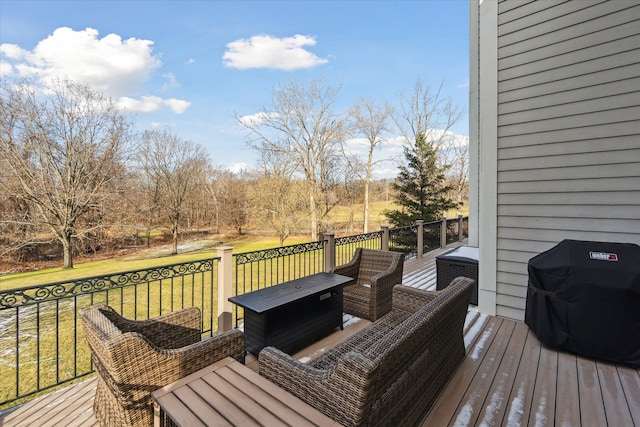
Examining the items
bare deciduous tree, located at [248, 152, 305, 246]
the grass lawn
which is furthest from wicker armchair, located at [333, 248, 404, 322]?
bare deciduous tree, located at [248, 152, 305, 246]

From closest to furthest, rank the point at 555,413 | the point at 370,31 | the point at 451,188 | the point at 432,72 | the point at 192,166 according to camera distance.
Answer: the point at 555,413
the point at 370,31
the point at 451,188
the point at 432,72
the point at 192,166

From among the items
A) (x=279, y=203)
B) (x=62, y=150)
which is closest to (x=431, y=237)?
(x=279, y=203)

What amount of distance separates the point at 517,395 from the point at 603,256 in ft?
4.78

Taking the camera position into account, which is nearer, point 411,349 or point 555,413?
point 411,349

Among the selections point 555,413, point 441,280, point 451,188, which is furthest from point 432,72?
point 555,413

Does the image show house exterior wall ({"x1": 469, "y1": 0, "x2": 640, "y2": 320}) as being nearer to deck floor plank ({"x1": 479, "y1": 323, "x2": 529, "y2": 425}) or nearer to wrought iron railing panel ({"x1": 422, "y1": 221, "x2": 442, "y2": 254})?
deck floor plank ({"x1": 479, "y1": 323, "x2": 529, "y2": 425})

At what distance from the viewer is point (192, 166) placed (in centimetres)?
1845

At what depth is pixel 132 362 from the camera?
1567 mm

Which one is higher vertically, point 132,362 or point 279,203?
point 279,203

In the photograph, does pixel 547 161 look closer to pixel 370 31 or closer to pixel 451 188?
pixel 370 31

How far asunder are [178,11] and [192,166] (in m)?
12.0

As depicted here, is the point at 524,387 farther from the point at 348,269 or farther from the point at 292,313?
the point at 348,269

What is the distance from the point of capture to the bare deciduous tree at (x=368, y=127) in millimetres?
17094

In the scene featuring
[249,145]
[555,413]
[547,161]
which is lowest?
[555,413]
